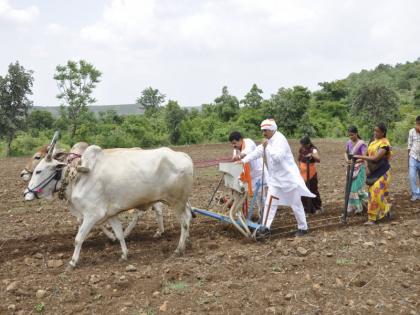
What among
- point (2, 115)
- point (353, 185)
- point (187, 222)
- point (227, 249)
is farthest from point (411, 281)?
point (2, 115)

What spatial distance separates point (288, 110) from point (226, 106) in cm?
592

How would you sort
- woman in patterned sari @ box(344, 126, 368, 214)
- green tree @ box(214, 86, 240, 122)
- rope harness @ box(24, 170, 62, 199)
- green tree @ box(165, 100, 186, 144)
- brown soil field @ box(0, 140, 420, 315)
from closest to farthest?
brown soil field @ box(0, 140, 420, 315), rope harness @ box(24, 170, 62, 199), woman in patterned sari @ box(344, 126, 368, 214), green tree @ box(165, 100, 186, 144), green tree @ box(214, 86, 240, 122)

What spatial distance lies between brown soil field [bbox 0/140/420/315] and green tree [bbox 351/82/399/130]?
73.9ft

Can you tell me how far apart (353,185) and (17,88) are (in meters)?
23.6

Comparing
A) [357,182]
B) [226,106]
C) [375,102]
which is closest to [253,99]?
[226,106]

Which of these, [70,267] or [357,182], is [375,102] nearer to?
[357,182]

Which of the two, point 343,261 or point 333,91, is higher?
point 333,91

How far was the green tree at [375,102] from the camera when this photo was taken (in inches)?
1168

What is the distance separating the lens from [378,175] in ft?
25.4

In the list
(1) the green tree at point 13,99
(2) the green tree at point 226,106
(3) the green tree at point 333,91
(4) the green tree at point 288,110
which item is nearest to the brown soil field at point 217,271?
(1) the green tree at point 13,99

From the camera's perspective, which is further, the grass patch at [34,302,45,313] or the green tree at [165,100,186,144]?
the green tree at [165,100,186,144]

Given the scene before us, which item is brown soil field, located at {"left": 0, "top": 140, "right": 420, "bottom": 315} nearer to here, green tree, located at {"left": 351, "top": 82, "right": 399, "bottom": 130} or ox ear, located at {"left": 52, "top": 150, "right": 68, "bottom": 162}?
ox ear, located at {"left": 52, "top": 150, "right": 68, "bottom": 162}

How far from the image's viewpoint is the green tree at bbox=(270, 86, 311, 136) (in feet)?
114

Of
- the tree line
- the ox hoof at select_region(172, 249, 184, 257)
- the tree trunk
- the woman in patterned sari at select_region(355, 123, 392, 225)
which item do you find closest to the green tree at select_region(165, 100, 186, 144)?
the tree line
